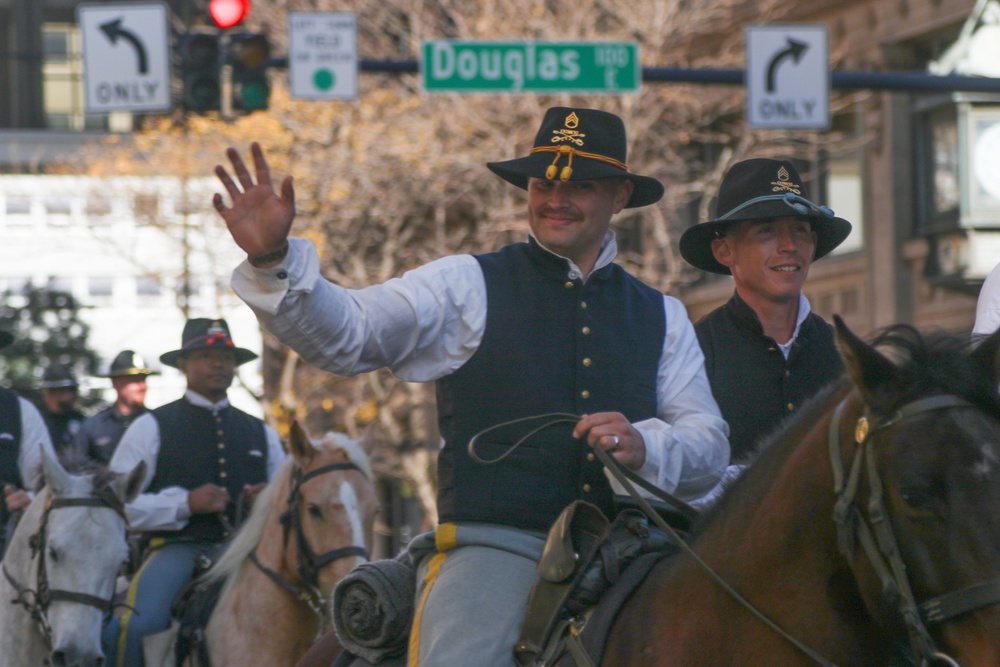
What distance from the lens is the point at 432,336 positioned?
15.1 ft

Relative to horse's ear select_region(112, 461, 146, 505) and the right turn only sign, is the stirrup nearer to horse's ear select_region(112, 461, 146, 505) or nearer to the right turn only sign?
horse's ear select_region(112, 461, 146, 505)

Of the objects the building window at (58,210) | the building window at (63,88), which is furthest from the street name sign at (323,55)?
the building window at (63,88)

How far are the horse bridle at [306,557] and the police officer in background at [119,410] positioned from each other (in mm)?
3852

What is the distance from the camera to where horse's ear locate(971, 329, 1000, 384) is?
3.58 metres

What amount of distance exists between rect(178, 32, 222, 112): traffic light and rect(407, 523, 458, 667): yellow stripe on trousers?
9.17 m

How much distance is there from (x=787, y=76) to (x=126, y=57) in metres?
5.79

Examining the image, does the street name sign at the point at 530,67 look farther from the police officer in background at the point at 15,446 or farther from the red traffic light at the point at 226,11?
the police officer in background at the point at 15,446

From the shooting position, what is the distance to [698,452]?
15.0 feet

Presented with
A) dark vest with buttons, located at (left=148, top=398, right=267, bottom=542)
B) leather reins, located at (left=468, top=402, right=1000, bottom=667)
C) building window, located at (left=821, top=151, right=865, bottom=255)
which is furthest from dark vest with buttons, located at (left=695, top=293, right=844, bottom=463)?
building window, located at (left=821, top=151, right=865, bottom=255)

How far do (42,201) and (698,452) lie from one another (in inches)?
1127

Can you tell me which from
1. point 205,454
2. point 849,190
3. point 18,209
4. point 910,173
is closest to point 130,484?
point 205,454

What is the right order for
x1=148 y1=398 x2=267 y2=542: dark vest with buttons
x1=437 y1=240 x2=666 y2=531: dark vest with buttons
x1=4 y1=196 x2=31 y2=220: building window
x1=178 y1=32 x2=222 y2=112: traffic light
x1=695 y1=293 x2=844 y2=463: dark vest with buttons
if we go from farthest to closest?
1. x1=4 y1=196 x2=31 y2=220: building window
2. x1=178 y1=32 x2=222 y2=112: traffic light
3. x1=148 y1=398 x2=267 y2=542: dark vest with buttons
4. x1=695 y1=293 x2=844 y2=463: dark vest with buttons
5. x1=437 y1=240 x2=666 y2=531: dark vest with buttons

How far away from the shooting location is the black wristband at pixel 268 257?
3.99 metres

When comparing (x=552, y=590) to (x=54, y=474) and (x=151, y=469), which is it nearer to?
(x=54, y=474)
